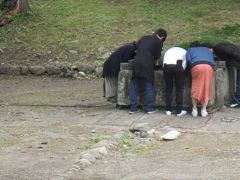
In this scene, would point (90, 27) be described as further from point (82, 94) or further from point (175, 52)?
point (175, 52)

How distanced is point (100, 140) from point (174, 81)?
259cm

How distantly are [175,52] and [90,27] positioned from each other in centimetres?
844

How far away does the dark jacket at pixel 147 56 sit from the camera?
11.5 m

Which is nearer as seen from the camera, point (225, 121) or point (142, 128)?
point (142, 128)

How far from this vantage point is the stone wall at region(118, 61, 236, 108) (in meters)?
11.6

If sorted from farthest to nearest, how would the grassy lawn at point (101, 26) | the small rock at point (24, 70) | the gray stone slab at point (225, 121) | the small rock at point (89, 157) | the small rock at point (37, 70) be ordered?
the grassy lawn at point (101, 26), the small rock at point (24, 70), the small rock at point (37, 70), the gray stone slab at point (225, 121), the small rock at point (89, 157)

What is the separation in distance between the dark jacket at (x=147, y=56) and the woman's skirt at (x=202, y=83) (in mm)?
941

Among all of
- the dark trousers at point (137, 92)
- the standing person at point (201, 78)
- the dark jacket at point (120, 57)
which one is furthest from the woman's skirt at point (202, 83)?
the dark jacket at point (120, 57)

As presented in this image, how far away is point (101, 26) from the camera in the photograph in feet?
64.0

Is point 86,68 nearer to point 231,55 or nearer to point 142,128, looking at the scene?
point 231,55

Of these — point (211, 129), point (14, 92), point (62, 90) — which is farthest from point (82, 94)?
point (211, 129)

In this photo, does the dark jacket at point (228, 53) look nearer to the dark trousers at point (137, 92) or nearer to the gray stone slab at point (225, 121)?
the gray stone slab at point (225, 121)

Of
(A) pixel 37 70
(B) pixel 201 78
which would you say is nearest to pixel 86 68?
(A) pixel 37 70

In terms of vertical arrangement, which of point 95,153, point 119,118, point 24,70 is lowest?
point 24,70
